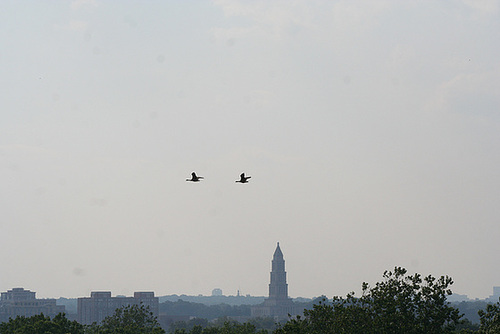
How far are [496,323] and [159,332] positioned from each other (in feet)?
123

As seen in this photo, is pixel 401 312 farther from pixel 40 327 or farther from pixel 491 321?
pixel 40 327

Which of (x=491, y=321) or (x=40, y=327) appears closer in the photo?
(x=491, y=321)

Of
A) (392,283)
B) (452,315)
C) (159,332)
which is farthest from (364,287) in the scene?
(159,332)

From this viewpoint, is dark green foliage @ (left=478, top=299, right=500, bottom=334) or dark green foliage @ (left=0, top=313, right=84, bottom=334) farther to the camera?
dark green foliage @ (left=0, top=313, right=84, bottom=334)

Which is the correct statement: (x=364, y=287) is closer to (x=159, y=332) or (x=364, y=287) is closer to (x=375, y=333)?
(x=375, y=333)

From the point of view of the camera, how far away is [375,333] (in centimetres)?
5750

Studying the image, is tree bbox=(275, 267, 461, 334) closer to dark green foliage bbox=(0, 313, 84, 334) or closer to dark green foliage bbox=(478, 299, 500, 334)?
dark green foliage bbox=(478, 299, 500, 334)

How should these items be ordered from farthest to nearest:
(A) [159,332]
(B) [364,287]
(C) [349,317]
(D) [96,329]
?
(D) [96,329] < (A) [159,332] < (B) [364,287] < (C) [349,317]

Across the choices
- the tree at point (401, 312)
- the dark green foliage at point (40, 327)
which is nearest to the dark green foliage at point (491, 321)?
the tree at point (401, 312)

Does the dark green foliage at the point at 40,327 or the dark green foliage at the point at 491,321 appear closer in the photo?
the dark green foliage at the point at 491,321

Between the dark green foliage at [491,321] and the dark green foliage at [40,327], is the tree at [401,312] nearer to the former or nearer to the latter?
the dark green foliage at [491,321]

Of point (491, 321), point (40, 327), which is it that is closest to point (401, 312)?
point (491, 321)

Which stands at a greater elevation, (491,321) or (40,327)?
(491,321)

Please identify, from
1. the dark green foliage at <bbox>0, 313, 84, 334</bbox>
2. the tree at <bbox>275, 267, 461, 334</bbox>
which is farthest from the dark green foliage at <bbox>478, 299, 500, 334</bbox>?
the dark green foliage at <bbox>0, 313, 84, 334</bbox>
